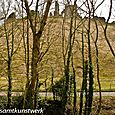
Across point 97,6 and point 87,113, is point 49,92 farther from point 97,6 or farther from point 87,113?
point 97,6

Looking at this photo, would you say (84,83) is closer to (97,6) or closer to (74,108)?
(74,108)

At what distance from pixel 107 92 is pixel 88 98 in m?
6.30

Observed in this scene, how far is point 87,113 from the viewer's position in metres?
20.6

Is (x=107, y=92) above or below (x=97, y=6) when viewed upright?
below

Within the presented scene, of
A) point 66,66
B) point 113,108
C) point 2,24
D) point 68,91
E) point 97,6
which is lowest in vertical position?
point 113,108

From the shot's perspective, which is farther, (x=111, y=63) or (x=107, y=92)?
(x=111, y=63)

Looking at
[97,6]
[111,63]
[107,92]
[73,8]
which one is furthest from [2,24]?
[111,63]

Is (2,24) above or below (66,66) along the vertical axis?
above

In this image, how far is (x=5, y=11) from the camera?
18.8m

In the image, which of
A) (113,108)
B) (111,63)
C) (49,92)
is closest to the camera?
(113,108)

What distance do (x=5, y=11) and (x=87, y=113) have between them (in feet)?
30.8

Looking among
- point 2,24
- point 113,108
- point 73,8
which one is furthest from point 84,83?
point 2,24

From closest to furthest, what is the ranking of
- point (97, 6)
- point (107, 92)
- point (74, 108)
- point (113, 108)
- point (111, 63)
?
1. point (97, 6)
2. point (74, 108)
3. point (113, 108)
4. point (107, 92)
5. point (111, 63)

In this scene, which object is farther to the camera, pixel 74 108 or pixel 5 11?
pixel 74 108
